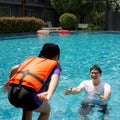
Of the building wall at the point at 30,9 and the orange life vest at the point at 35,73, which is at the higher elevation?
the building wall at the point at 30,9

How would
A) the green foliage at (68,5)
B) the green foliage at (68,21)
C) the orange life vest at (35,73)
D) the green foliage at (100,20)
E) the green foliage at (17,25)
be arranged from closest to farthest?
the orange life vest at (35,73), the green foliage at (17,25), the green foliage at (68,21), the green foliage at (100,20), the green foliage at (68,5)

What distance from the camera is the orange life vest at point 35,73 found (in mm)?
3074

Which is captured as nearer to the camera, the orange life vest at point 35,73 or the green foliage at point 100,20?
the orange life vest at point 35,73

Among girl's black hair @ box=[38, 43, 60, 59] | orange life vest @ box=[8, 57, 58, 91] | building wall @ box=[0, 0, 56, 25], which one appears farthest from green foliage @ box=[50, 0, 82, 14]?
orange life vest @ box=[8, 57, 58, 91]

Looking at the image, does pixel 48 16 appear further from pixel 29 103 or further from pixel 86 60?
pixel 29 103

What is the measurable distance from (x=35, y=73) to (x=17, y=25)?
25.5 metres

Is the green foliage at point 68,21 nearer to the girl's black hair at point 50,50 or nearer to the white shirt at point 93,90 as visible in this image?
the white shirt at point 93,90

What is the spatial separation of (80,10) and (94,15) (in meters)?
2.45

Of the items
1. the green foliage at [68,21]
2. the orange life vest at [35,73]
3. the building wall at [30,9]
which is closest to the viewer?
the orange life vest at [35,73]

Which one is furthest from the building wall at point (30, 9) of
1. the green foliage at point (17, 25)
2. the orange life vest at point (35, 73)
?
the orange life vest at point (35, 73)

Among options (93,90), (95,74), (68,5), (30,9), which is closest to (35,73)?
(95,74)

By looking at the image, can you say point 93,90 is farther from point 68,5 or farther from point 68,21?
point 68,5

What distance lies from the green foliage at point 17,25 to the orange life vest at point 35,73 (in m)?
23.3

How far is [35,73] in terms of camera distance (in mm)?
3117
